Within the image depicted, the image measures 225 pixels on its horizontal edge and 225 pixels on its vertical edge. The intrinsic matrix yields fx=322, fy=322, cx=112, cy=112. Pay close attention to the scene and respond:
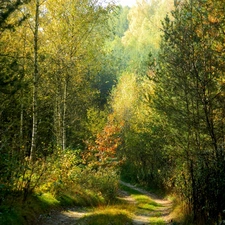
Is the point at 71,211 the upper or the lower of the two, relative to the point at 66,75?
lower

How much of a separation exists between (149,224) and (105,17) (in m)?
13.5

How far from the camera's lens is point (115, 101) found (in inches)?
1811

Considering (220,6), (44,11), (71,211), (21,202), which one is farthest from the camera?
(44,11)

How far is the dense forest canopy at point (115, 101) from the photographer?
363 inches

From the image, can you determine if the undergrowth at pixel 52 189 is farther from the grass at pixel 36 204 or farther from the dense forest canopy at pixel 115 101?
the dense forest canopy at pixel 115 101

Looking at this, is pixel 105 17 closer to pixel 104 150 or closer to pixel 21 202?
pixel 104 150

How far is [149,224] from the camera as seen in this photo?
12.9m

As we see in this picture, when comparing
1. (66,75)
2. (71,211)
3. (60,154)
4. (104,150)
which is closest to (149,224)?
(71,211)

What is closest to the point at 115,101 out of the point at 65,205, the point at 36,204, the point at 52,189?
the point at 52,189

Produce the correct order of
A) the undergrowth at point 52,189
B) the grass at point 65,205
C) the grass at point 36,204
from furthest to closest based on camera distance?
the undergrowth at point 52,189
the grass at point 65,205
the grass at point 36,204

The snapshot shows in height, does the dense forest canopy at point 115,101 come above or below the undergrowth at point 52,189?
above

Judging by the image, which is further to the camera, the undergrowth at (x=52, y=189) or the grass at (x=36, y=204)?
the undergrowth at (x=52, y=189)

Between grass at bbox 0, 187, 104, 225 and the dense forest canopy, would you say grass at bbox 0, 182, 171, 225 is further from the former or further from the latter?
the dense forest canopy

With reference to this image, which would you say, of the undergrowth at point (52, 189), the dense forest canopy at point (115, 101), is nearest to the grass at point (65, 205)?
the undergrowth at point (52, 189)
